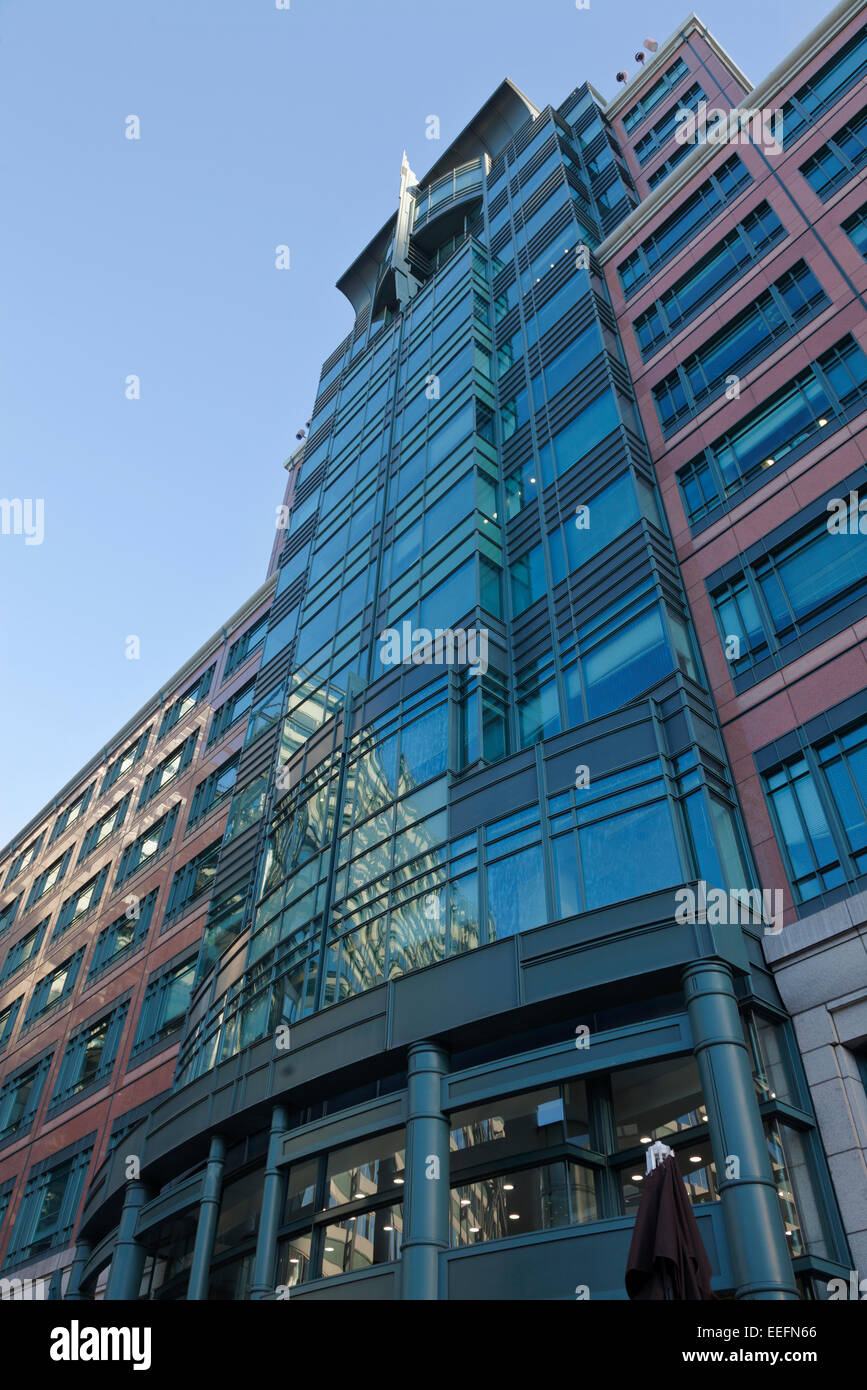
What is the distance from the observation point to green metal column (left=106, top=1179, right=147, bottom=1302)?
20156mm

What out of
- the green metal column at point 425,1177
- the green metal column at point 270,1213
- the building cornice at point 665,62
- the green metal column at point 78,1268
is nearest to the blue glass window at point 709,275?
the building cornice at point 665,62

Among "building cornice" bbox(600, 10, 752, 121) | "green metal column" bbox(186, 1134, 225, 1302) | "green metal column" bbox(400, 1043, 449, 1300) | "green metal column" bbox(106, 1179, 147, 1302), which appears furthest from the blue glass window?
"green metal column" bbox(106, 1179, 147, 1302)

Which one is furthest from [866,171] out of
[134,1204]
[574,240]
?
[134,1204]

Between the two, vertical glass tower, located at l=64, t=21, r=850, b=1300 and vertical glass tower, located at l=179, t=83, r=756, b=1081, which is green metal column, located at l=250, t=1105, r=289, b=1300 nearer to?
vertical glass tower, located at l=64, t=21, r=850, b=1300

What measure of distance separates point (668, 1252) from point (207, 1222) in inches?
451

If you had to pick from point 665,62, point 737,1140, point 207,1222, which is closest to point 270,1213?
point 207,1222

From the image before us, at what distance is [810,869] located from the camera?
16297mm

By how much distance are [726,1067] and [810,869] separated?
4.45 meters

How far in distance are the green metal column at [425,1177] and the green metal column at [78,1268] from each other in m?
13.9

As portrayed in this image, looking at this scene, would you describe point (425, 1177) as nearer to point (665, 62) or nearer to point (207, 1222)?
point (207, 1222)

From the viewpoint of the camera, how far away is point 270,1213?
16766 millimetres

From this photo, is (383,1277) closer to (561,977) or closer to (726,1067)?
(561,977)

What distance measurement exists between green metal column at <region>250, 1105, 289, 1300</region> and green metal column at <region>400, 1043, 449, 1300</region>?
2973 millimetres

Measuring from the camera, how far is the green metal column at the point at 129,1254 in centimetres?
2016
